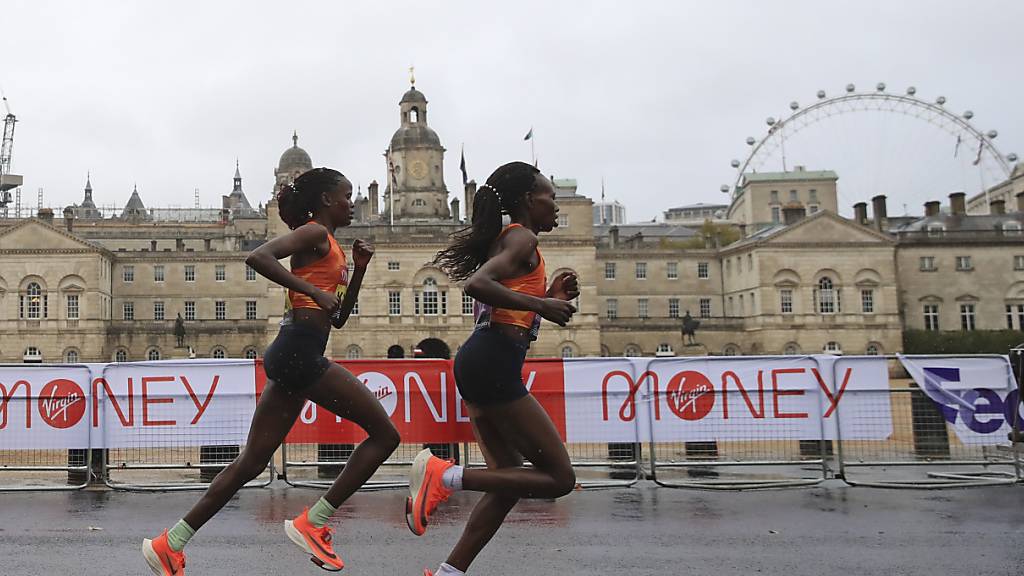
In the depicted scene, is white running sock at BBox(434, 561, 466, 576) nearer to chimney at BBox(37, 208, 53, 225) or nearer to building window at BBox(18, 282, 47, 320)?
building window at BBox(18, 282, 47, 320)

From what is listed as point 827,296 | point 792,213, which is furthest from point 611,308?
point 827,296

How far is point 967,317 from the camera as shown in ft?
228

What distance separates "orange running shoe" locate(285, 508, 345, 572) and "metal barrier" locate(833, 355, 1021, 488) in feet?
24.7

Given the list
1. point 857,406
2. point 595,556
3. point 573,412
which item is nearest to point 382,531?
point 595,556

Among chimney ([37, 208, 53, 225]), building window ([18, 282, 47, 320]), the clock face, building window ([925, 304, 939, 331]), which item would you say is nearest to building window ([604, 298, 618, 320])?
the clock face

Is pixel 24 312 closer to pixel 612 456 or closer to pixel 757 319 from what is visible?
pixel 757 319

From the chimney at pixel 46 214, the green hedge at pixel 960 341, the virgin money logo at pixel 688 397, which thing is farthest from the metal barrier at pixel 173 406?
the chimney at pixel 46 214

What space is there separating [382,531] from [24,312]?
67287mm

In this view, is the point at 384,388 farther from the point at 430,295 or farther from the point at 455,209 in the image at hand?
the point at 455,209

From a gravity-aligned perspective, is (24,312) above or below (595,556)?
above

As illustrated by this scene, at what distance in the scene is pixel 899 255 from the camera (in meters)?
70.5

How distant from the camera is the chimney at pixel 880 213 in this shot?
75438mm

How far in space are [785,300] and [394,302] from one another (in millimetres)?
27726

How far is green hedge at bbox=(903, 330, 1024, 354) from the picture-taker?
64.8 metres
